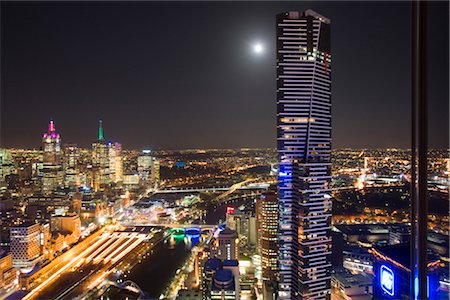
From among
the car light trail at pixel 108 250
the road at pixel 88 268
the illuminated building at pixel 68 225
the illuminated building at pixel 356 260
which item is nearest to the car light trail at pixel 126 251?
the road at pixel 88 268

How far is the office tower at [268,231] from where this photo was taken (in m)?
5.31

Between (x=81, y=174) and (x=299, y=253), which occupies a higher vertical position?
(x=81, y=174)

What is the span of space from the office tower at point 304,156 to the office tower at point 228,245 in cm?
70

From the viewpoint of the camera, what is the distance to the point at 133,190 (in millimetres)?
8031

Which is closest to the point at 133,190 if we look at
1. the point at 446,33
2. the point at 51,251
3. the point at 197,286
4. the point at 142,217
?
the point at 142,217

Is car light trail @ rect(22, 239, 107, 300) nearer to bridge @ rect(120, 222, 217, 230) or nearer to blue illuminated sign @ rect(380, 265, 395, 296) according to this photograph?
bridge @ rect(120, 222, 217, 230)

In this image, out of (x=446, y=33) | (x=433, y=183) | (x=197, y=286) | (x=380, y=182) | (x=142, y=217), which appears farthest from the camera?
(x=142, y=217)

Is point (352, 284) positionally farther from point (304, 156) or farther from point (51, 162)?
point (51, 162)

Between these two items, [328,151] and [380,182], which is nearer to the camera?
[380,182]

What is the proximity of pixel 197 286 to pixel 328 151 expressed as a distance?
2.99 metres

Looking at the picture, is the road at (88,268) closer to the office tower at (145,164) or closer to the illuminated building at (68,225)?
the illuminated building at (68,225)

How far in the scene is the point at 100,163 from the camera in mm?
6258

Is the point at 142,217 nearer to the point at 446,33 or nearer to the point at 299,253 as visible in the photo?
the point at 299,253

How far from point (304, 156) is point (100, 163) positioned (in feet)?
11.7
